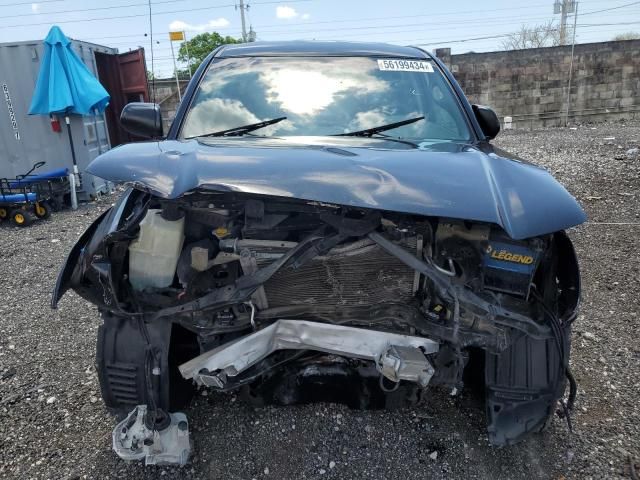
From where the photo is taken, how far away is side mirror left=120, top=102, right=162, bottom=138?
9.81ft

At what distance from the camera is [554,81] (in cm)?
1731

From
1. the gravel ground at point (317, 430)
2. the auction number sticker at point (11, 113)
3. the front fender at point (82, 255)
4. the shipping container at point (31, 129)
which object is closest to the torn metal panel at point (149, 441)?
the gravel ground at point (317, 430)

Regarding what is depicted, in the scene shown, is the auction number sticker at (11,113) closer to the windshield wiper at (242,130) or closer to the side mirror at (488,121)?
Answer: the windshield wiper at (242,130)

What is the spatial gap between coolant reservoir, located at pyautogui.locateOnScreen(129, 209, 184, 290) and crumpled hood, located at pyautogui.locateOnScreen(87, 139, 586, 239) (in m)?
0.22

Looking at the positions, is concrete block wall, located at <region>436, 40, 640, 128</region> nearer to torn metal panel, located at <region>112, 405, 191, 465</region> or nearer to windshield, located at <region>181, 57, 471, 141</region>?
windshield, located at <region>181, 57, 471, 141</region>

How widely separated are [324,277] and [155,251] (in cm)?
70

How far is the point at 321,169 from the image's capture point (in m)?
1.76

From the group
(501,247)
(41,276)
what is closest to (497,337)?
(501,247)

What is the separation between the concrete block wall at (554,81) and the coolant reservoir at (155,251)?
57.0 ft

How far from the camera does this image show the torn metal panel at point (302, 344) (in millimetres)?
1997

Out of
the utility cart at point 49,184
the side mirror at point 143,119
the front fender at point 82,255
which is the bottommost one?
the utility cart at point 49,184

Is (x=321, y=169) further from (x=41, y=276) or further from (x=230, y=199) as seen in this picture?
(x=41, y=276)

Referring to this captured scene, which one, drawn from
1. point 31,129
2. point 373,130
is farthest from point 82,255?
point 31,129

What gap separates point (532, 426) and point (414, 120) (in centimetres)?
169
